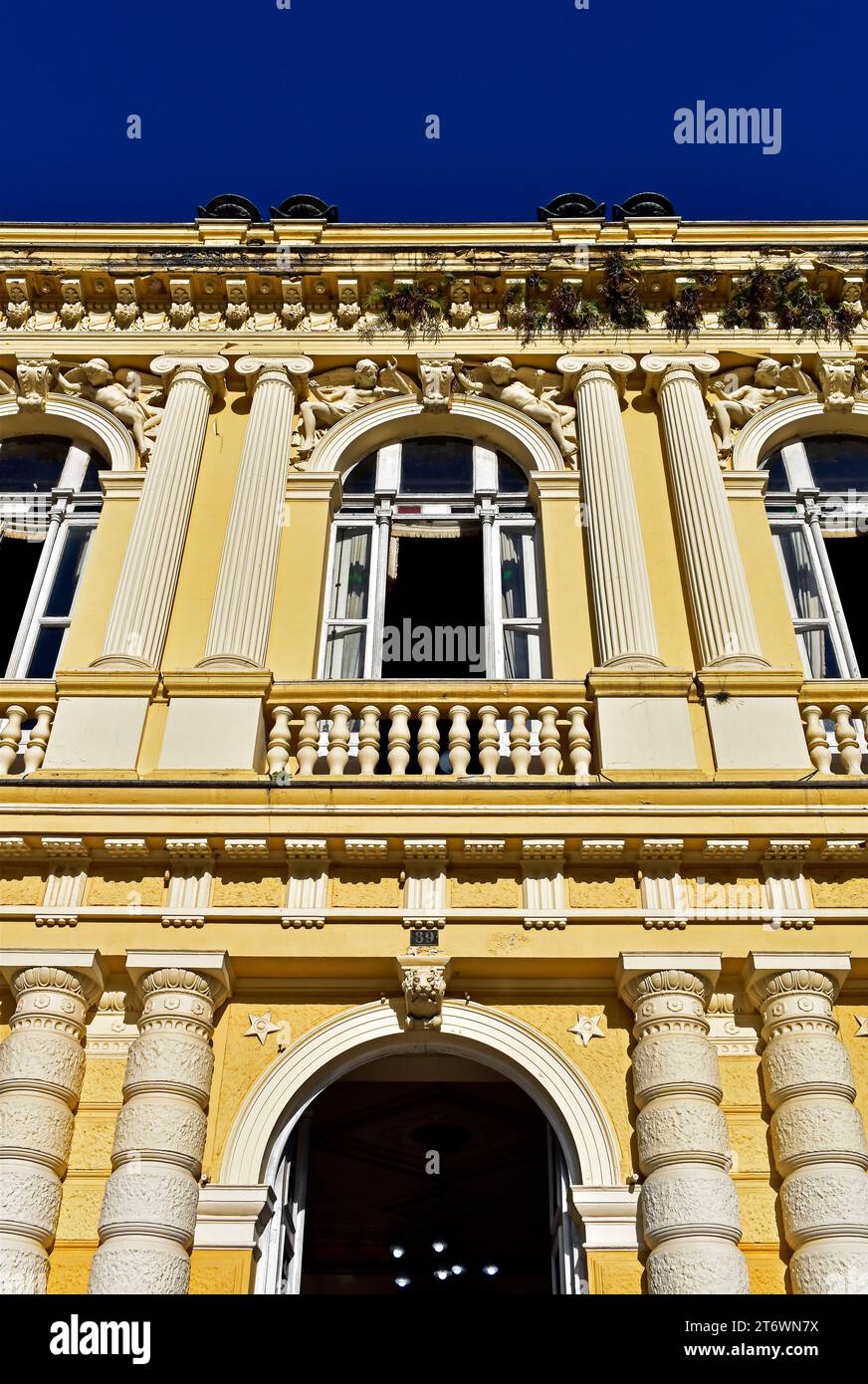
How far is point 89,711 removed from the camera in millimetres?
8031

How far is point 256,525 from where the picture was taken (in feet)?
30.6

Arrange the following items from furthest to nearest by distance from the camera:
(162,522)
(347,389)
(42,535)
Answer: (347,389) < (42,535) < (162,522)

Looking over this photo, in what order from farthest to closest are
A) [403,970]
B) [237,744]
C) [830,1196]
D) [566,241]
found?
[566,241] → [237,744] → [403,970] → [830,1196]

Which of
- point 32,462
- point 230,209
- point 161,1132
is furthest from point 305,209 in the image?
point 161,1132

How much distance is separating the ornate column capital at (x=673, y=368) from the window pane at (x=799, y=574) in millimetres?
1556

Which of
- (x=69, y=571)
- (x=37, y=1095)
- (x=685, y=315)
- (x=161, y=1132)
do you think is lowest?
(x=161, y=1132)

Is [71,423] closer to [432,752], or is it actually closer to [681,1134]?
[432,752]

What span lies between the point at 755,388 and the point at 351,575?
3847mm

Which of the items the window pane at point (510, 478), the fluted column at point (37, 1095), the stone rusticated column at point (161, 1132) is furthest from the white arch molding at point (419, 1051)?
the window pane at point (510, 478)

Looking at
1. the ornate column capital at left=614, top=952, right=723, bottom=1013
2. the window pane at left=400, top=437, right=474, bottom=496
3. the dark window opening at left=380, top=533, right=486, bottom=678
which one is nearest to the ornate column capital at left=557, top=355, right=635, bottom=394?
the window pane at left=400, top=437, right=474, bottom=496

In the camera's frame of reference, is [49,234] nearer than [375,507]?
No

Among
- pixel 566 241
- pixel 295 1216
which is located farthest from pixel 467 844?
pixel 566 241

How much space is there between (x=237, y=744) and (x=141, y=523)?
237cm
